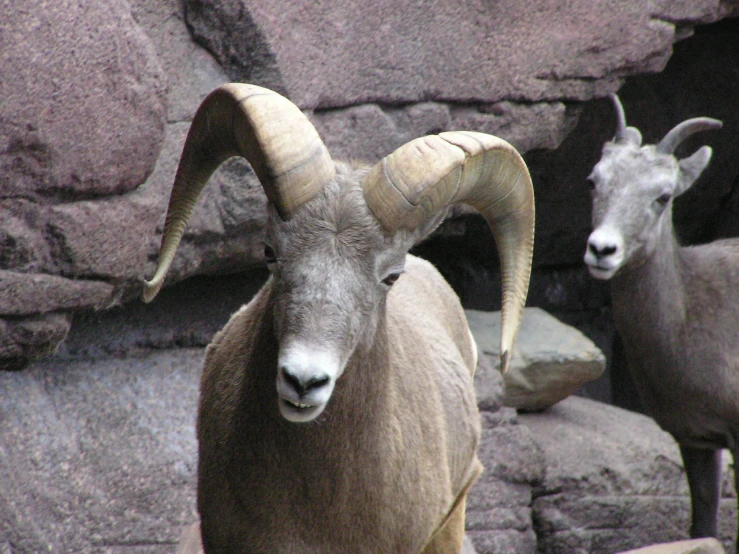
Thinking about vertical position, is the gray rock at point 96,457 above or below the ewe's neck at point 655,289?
below

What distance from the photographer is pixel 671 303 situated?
6.29 metres

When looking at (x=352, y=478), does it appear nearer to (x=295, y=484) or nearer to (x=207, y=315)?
(x=295, y=484)

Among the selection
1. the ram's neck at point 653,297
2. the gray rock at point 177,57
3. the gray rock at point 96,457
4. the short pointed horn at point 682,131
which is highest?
the gray rock at point 177,57

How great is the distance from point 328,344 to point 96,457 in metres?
2.78

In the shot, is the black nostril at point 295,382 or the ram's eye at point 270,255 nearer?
the black nostril at point 295,382

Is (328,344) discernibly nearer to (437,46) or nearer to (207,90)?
(207,90)

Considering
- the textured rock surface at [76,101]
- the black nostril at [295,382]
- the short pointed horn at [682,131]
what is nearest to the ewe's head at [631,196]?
the short pointed horn at [682,131]

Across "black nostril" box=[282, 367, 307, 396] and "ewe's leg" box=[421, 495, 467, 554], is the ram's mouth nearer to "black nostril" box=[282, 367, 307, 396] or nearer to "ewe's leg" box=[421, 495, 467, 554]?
"black nostril" box=[282, 367, 307, 396]

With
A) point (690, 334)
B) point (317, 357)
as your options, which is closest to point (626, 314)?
point (690, 334)

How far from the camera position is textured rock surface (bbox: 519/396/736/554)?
6.84 meters

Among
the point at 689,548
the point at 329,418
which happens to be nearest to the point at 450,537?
the point at 329,418

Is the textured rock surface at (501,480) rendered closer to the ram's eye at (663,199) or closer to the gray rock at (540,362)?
the gray rock at (540,362)

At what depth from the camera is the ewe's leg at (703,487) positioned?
21.0 feet

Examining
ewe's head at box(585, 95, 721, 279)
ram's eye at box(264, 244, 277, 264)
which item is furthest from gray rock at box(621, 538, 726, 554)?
ram's eye at box(264, 244, 277, 264)
